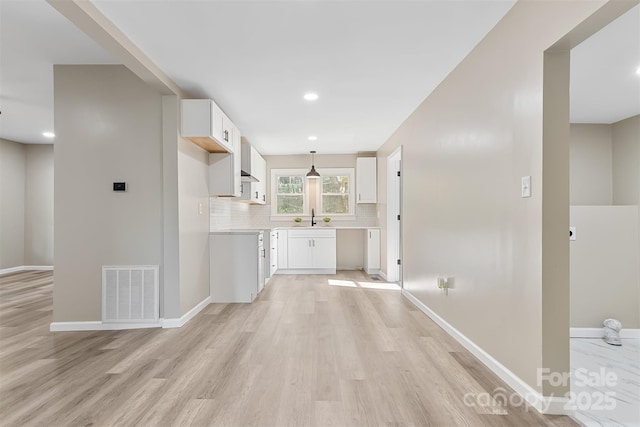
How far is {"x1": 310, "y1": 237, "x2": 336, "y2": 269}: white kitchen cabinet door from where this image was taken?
6531 mm

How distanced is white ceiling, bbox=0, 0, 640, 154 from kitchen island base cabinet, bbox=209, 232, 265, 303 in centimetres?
175

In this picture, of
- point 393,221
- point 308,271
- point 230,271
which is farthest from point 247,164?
point 393,221

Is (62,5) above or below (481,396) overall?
above

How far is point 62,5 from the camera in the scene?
6.49 feet

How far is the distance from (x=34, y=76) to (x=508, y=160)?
15.1 ft

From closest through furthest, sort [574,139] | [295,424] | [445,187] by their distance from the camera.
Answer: [295,424], [445,187], [574,139]

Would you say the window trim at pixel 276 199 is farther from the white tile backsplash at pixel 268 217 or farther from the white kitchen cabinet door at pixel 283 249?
the white kitchen cabinet door at pixel 283 249

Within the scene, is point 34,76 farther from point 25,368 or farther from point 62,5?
point 25,368

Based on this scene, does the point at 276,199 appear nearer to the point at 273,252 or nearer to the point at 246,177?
the point at 273,252

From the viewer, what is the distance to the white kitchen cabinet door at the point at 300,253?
21.5 feet

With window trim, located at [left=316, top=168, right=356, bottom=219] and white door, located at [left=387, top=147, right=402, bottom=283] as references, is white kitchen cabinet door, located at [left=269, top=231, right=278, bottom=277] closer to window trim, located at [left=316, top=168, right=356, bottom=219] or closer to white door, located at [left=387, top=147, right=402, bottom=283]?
window trim, located at [left=316, top=168, right=356, bottom=219]

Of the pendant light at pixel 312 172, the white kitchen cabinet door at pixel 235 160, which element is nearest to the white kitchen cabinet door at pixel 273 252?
the pendant light at pixel 312 172

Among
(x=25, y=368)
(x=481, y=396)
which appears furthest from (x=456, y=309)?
(x=25, y=368)

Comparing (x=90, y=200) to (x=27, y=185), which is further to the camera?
(x=27, y=185)
